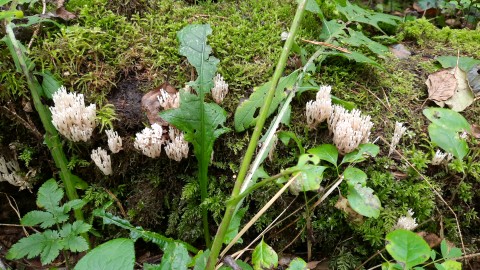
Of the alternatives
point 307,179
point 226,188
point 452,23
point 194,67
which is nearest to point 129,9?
point 194,67

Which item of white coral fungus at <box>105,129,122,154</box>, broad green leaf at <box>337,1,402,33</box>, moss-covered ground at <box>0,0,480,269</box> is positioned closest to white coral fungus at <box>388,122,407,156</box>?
moss-covered ground at <box>0,0,480,269</box>

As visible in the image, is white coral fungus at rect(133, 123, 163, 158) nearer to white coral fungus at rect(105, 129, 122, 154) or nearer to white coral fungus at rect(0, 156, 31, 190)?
white coral fungus at rect(105, 129, 122, 154)

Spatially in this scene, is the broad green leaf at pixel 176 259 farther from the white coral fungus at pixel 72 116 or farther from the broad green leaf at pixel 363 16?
the broad green leaf at pixel 363 16

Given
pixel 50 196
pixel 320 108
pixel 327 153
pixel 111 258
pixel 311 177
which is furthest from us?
pixel 320 108

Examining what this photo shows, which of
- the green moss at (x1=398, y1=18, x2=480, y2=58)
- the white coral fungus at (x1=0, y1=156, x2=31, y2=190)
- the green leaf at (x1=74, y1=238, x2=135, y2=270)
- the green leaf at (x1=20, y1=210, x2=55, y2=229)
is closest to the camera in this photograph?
the green leaf at (x1=74, y1=238, x2=135, y2=270)

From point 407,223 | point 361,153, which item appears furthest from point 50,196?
point 407,223

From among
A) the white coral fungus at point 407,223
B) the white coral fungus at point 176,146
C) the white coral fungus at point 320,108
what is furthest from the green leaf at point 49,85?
the white coral fungus at point 407,223

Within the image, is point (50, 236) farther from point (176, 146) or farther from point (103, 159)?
point (176, 146)
